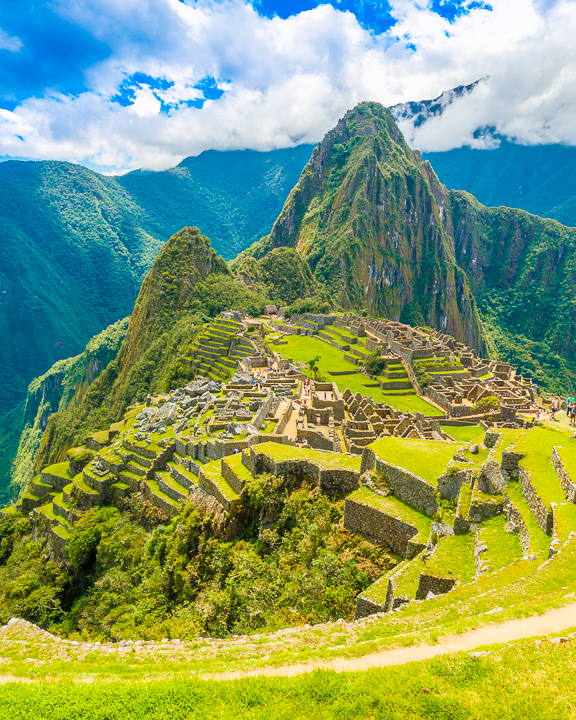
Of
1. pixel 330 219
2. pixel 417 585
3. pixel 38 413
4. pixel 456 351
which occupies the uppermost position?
pixel 330 219

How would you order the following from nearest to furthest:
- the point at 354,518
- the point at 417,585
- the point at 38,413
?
the point at 417,585
the point at 354,518
the point at 38,413

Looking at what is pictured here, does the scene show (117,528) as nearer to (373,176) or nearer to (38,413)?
(38,413)

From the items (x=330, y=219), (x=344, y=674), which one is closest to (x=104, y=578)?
(x=344, y=674)

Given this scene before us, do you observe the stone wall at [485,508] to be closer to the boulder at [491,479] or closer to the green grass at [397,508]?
the boulder at [491,479]

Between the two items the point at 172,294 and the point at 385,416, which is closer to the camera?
the point at 385,416

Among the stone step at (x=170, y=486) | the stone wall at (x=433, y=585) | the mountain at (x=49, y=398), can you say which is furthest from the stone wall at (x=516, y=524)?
the mountain at (x=49, y=398)

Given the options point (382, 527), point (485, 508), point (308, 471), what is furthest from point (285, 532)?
point (485, 508)

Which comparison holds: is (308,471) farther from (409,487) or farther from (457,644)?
(457,644)

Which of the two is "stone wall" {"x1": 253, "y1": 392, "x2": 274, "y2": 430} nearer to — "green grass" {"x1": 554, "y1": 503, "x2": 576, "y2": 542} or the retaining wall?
the retaining wall
